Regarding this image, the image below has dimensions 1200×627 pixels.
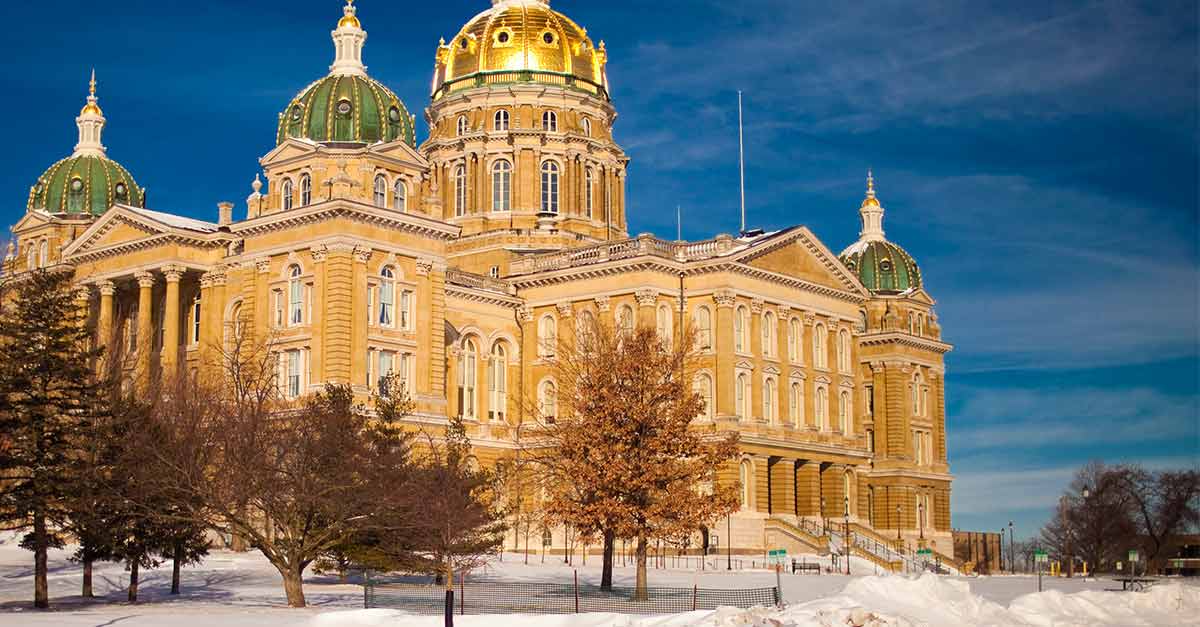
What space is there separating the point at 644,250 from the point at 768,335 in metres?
7.92

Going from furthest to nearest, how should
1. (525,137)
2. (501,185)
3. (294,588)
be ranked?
(501,185)
(525,137)
(294,588)

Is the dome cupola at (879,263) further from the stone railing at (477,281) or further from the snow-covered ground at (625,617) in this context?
the snow-covered ground at (625,617)

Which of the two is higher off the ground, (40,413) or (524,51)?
(524,51)

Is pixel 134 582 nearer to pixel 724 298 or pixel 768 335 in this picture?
pixel 724 298

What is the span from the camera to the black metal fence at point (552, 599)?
136ft

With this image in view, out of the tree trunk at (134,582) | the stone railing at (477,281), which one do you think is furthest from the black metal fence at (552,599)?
the stone railing at (477,281)

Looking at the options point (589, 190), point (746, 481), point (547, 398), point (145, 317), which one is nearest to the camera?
point (145, 317)

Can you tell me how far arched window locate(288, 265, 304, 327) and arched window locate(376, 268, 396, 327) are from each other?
3400mm

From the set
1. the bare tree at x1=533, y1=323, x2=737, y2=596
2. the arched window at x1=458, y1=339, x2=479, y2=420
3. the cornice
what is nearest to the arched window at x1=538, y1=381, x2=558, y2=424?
the arched window at x1=458, y1=339, x2=479, y2=420

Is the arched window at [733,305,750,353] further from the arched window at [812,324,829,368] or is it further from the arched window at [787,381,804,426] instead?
the arched window at [812,324,829,368]

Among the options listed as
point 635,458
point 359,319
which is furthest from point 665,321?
point 635,458

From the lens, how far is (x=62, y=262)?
78812 millimetres

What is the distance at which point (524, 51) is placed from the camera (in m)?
95.5

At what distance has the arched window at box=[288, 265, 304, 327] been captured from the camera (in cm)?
7125
